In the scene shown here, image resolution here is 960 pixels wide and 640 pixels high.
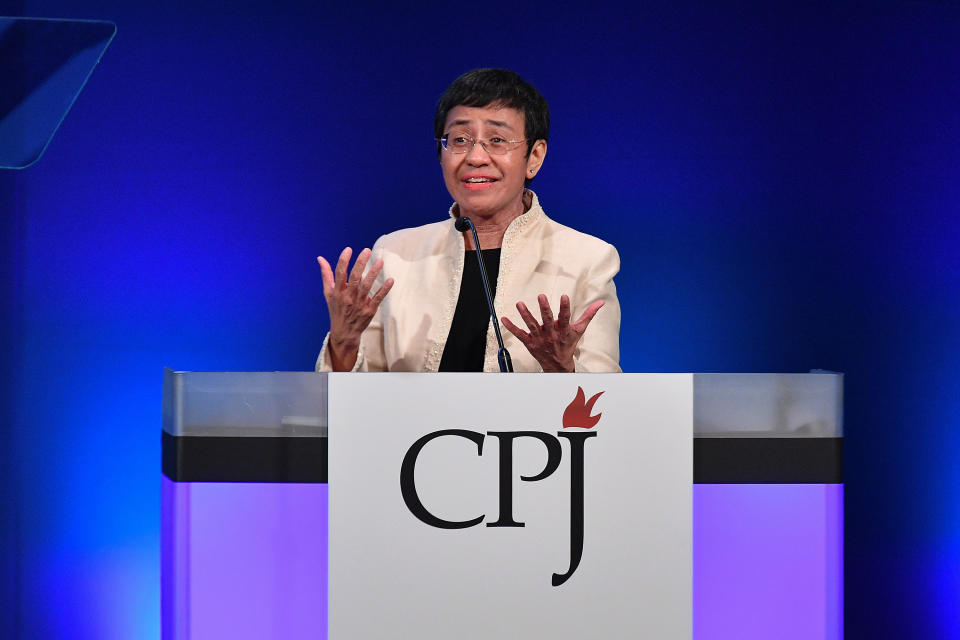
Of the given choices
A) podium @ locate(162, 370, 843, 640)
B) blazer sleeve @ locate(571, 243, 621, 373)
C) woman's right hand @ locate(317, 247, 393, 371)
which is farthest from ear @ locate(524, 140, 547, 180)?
podium @ locate(162, 370, 843, 640)

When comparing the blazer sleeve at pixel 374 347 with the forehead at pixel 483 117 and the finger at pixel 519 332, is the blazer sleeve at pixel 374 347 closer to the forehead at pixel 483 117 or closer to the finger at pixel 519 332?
the forehead at pixel 483 117

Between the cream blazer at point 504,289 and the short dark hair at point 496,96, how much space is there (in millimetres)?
169

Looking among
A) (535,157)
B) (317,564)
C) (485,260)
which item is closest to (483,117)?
(535,157)

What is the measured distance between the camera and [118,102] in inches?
109

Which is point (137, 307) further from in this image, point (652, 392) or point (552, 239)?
point (652, 392)

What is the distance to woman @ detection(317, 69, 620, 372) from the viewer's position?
1952 mm

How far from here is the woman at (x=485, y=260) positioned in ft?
6.40

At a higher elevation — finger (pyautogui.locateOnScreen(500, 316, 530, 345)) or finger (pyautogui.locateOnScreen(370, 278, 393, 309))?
finger (pyautogui.locateOnScreen(370, 278, 393, 309))

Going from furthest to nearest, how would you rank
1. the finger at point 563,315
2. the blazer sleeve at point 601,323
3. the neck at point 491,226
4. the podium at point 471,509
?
1. the neck at point 491,226
2. the blazer sleeve at point 601,323
3. the finger at point 563,315
4. the podium at point 471,509

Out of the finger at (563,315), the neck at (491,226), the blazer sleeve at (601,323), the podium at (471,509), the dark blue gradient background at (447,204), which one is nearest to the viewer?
the podium at (471,509)

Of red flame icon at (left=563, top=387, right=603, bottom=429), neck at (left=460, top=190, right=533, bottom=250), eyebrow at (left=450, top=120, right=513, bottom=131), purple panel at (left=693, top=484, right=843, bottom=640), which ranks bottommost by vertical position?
purple panel at (left=693, top=484, right=843, bottom=640)

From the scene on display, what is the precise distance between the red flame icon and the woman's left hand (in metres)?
0.18

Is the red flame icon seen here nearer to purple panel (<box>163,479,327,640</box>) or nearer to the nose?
purple panel (<box>163,479,327,640</box>)

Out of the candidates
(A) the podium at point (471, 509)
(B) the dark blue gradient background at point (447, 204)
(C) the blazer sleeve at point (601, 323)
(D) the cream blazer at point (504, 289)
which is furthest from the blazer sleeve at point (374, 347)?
(B) the dark blue gradient background at point (447, 204)
